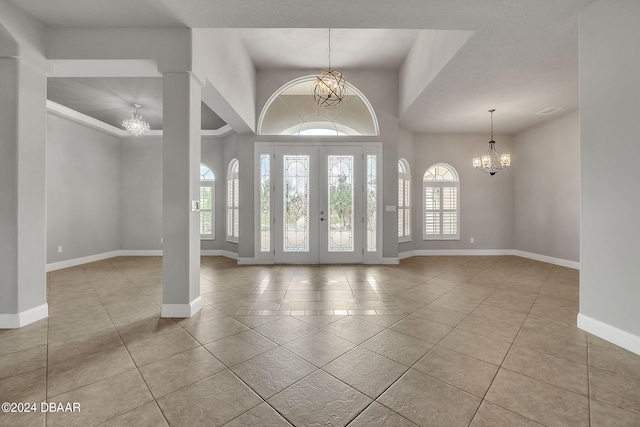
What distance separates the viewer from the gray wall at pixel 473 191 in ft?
21.3

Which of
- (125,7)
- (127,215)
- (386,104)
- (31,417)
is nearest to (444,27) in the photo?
(386,104)

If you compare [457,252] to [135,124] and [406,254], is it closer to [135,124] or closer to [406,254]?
[406,254]

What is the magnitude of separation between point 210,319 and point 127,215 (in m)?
5.46

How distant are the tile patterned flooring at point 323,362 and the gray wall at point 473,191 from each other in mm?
2951

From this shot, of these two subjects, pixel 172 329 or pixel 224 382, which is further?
pixel 172 329

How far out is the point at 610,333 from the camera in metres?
2.24

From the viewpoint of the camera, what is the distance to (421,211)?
6473mm

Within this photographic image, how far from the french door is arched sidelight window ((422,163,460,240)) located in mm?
2099

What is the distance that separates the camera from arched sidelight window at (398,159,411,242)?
608 centimetres

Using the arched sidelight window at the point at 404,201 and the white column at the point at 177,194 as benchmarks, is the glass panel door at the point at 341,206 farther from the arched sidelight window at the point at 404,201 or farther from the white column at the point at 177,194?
the white column at the point at 177,194

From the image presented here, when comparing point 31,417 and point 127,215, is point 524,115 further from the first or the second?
point 127,215

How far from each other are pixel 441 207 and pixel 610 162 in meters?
4.31

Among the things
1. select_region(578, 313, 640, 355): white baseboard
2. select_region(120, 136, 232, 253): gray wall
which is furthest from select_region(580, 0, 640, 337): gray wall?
select_region(120, 136, 232, 253): gray wall

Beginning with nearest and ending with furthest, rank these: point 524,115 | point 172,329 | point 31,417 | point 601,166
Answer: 1. point 31,417
2. point 601,166
3. point 172,329
4. point 524,115
